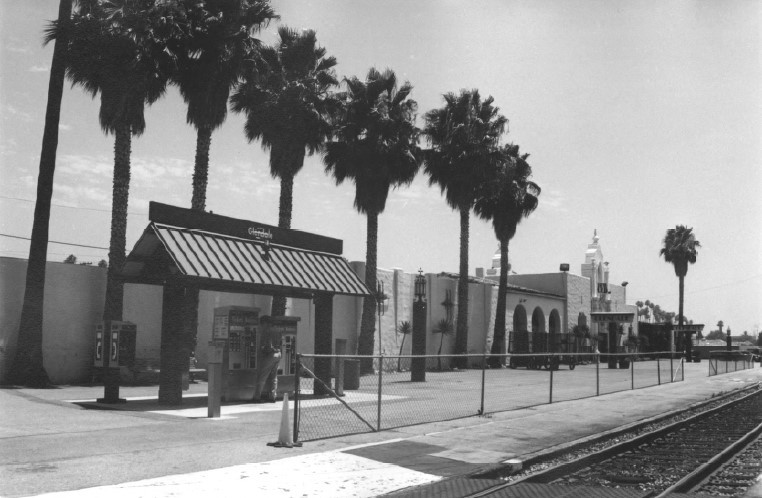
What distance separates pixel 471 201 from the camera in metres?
40.3

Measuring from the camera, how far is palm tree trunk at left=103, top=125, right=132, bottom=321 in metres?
23.6

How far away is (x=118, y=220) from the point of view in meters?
24.4

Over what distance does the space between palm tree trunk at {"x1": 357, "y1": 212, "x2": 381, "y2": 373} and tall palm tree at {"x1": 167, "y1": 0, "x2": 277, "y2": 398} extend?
1008 cm

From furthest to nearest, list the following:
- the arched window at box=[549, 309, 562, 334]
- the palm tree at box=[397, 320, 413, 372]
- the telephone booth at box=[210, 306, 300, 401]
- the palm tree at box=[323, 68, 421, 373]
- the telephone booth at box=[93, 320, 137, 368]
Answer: the arched window at box=[549, 309, 562, 334] < the palm tree at box=[397, 320, 413, 372] < the palm tree at box=[323, 68, 421, 373] < the telephone booth at box=[210, 306, 300, 401] < the telephone booth at box=[93, 320, 137, 368]

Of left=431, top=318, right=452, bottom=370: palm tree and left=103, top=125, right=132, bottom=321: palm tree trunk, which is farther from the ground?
left=103, top=125, right=132, bottom=321: palm tree trunk

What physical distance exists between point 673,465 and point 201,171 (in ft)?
62.1

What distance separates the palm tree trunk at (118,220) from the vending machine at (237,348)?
23.7 ft

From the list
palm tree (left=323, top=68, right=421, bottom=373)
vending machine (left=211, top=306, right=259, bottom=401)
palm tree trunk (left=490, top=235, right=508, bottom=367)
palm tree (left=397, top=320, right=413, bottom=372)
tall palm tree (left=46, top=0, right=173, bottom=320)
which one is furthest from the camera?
palm tree trunk (left=490, top=235, right=508, bottom=367)

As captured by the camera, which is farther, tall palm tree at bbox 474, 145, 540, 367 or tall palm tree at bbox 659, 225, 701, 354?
tall palm tree at bbox 659, 225, 701, 354

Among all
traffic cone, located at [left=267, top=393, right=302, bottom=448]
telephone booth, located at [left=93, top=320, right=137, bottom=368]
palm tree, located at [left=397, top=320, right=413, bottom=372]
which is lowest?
traffic cone, located at [left=267, top=393, right=302, bottom=448]

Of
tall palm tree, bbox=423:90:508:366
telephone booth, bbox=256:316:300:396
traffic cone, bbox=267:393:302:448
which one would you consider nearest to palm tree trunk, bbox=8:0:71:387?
telephone booth, bbox=256:316:300:396

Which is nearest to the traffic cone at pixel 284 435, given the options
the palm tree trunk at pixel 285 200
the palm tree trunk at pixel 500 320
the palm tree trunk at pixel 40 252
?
the palm tree trunk at pixel 40 252

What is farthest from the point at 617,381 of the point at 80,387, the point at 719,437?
the point at 80,387

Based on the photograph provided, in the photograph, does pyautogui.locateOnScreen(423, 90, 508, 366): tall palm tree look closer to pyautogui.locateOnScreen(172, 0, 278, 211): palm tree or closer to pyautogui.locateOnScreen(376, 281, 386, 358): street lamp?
pyautogui.locateOnScreen(376, 281, 386, 358): street lamp
